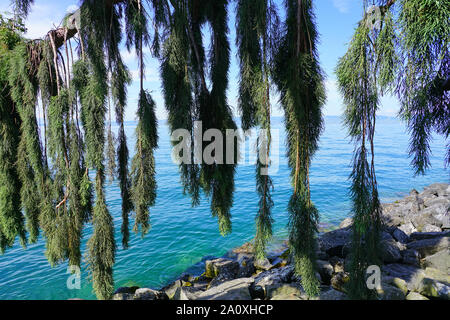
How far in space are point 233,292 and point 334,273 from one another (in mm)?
1968

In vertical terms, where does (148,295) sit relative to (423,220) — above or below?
below

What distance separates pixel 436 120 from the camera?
2.51 m

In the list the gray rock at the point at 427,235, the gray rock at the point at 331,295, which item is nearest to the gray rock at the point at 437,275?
the gray rock at the point at 427,235

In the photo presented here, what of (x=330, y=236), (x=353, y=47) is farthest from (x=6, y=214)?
(x=330, y=236)

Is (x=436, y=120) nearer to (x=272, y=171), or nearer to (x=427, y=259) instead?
(x=272, y=171)

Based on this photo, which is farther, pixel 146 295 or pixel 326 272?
pixel 146 295

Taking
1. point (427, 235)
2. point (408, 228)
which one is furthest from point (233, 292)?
point (408, 228)

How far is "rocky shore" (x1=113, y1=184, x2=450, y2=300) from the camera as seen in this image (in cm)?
346

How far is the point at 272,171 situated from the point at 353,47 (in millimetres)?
984

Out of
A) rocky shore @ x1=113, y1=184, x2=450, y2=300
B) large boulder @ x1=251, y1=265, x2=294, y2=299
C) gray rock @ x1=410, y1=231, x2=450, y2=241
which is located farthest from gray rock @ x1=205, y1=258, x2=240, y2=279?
gray rock @ x1=410, y1=231, x2=450, y2=241

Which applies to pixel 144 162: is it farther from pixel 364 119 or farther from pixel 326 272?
pixel 326 272

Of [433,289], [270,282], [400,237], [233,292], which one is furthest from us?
[400,237]

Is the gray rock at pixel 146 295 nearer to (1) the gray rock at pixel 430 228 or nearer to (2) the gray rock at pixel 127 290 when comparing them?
(2) the gray rock at pixel 127 290

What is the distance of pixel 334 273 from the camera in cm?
424
